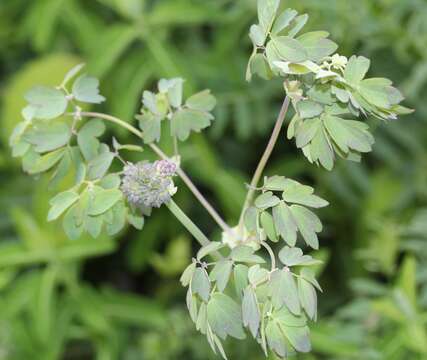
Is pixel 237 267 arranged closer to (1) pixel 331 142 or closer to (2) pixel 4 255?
(1) pixel 331 142

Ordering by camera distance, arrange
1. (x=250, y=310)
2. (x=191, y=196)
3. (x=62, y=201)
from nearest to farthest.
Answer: (x=250, y=310), (x=62, y=201), (x=191, y=196)

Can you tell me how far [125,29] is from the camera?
205cm

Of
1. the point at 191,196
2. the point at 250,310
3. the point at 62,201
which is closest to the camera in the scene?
the point at 250,310

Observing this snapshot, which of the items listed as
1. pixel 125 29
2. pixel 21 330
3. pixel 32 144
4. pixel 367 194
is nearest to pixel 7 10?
pixel 125 29

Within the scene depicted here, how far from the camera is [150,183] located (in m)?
0.92

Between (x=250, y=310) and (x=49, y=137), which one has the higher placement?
(x=49, y=137)

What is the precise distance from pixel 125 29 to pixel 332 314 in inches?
35.5

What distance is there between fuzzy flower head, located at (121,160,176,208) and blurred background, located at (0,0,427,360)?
803 mm

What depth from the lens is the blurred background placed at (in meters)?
1.83

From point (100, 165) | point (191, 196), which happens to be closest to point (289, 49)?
point (100, 165)

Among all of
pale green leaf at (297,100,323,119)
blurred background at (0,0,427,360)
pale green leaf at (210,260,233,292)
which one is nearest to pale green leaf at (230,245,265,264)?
pale green leaf at (210,260,233,292)

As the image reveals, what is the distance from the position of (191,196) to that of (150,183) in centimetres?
133

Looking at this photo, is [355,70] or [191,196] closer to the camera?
[355,70]

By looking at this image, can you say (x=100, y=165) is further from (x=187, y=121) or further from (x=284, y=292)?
(x=284, y=292)
